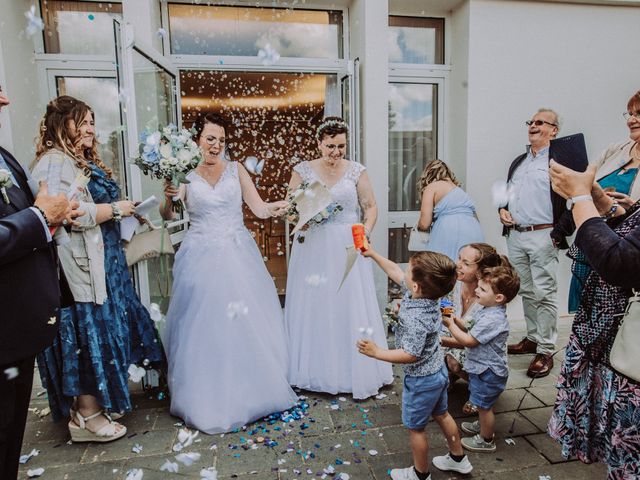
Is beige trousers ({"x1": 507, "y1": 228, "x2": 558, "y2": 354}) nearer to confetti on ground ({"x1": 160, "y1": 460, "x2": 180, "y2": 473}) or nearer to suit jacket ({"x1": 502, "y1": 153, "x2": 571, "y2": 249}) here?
suit jacket ({"x1": 502, "y1": 153, "x2": 571, "y2": 249})

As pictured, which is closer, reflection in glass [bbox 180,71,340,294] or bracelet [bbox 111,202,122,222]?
bracelet [bbox 111,202,122,222]

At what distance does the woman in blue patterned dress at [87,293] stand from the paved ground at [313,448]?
0.20 metres

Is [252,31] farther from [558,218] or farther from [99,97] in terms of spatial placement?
[558,218]

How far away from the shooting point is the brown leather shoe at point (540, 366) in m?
3.65

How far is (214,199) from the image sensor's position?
3.26m

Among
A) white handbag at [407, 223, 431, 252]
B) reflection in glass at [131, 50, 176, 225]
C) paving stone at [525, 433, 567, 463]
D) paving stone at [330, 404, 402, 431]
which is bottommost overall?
paving stone at [330, 404, 402, 431]

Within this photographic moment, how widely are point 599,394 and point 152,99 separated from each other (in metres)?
3.50

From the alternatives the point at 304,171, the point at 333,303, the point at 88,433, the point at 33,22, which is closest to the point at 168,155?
the point at 304,171

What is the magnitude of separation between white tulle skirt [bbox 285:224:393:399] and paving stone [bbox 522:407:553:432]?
3.23 ft

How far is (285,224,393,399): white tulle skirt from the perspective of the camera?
3424 millimetres

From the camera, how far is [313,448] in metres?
2.72

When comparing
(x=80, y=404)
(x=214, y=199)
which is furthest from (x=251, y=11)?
(x=80, y=404)

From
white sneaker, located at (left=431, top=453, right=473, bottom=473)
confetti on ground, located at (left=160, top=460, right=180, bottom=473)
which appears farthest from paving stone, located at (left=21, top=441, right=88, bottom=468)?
white sneaker, located at (left=431, top=453, right=473, bottom=473)

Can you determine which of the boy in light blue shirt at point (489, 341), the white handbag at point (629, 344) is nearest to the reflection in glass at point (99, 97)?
the boy in light blue shirt at point (489, 341)
